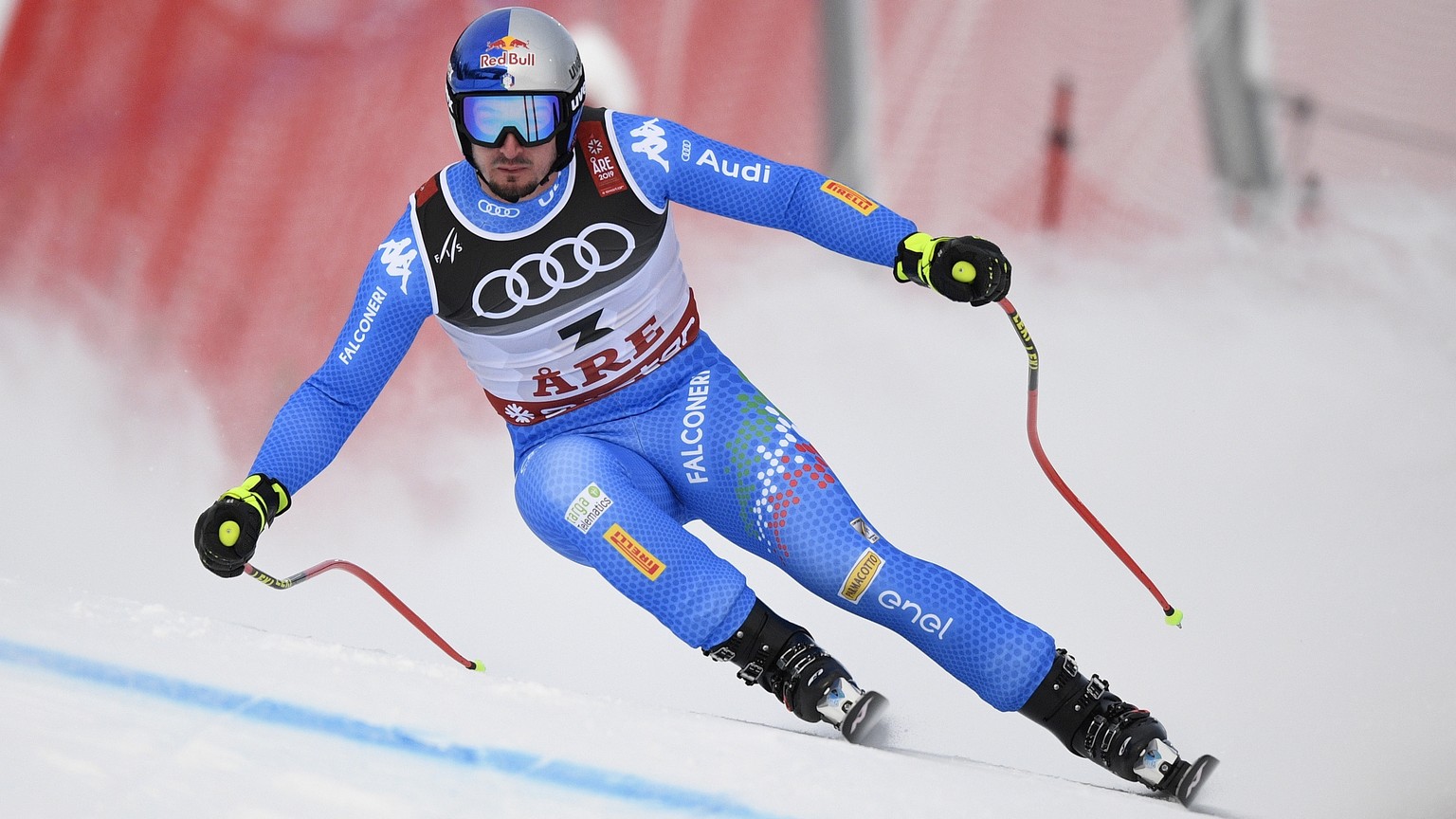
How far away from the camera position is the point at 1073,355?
15.4 ft

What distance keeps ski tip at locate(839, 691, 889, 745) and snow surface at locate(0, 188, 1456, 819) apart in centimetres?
11

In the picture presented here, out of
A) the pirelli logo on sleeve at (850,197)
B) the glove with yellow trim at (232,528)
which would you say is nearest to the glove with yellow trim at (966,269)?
the pirelli logo on sleeve at (850,197)

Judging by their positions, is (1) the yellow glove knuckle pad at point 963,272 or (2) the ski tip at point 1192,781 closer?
(2) the ski tip at point 1192,781

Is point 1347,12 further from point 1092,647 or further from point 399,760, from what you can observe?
point 399,760

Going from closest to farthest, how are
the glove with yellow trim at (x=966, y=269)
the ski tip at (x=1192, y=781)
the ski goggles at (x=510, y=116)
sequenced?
1. the ski tip at (x=1192, y=781)
2. the glove with yellow trim at (x=966, y=269)
3. the ski goggles at (x=510, y=116)

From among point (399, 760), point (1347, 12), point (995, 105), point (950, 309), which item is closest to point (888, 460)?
point (950, 309)

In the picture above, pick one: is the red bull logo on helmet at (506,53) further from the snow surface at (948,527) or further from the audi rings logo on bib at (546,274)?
the snow surface at (948,527)

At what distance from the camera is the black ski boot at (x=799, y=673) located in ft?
8.33

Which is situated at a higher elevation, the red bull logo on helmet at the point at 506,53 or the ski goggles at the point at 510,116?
the red bull logo on helmet at the point at 506,53

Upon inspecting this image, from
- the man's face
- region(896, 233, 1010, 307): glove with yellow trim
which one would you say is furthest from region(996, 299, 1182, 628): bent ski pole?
the man's face

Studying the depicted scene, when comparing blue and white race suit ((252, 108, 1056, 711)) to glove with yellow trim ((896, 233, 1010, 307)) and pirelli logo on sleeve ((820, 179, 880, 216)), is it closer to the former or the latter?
pirelli logo on sleeve ((820, 179, 880, 216))

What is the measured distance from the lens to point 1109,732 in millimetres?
2506

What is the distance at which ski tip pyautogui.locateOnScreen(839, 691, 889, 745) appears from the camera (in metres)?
A: 2.51

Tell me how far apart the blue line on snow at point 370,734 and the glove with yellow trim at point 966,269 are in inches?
45.5
